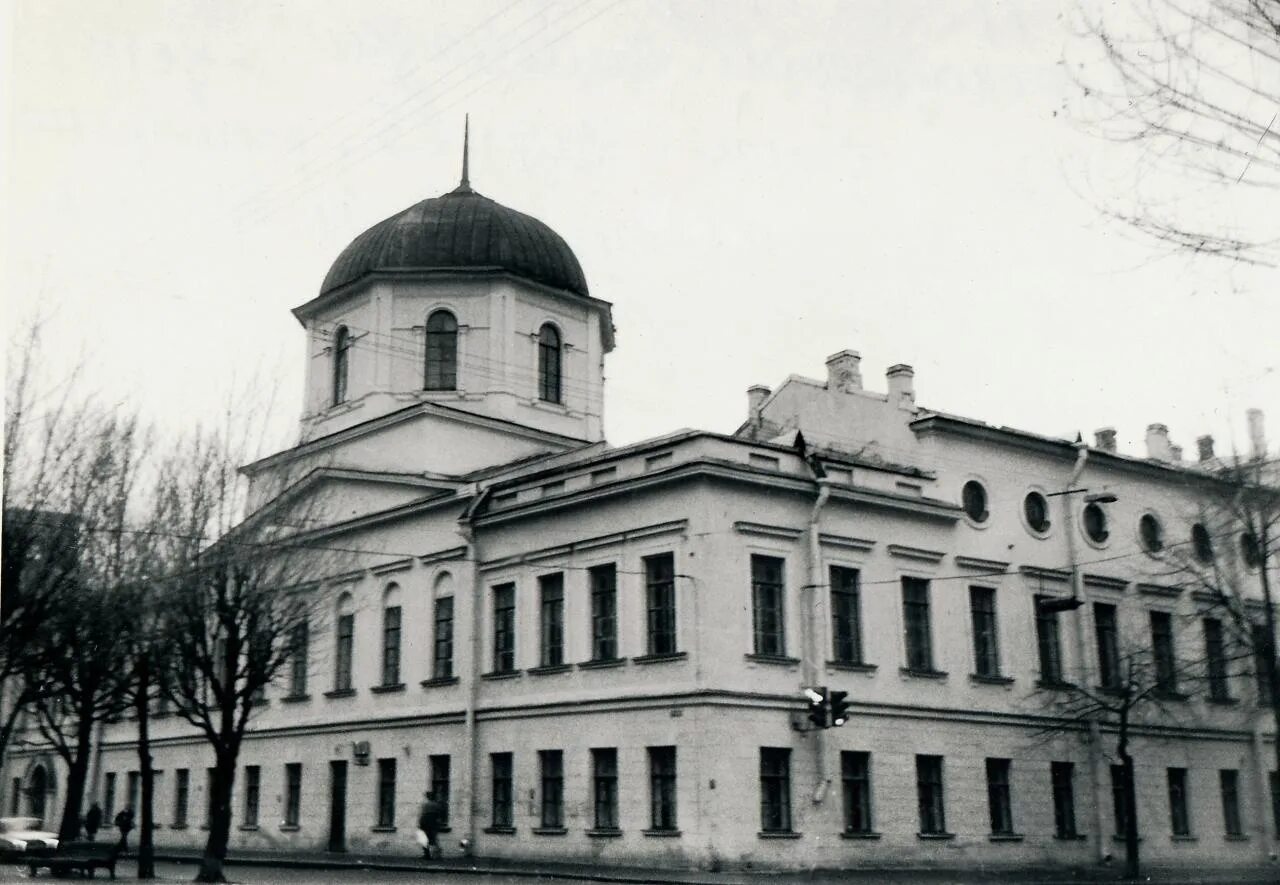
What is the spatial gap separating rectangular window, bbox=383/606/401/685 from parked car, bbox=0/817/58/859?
8.02 m

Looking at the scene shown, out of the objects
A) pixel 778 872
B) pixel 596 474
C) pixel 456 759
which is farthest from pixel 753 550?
pixel 456 759

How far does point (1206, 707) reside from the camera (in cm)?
3594

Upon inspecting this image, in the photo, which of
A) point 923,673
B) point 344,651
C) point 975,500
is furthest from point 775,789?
point 344,651

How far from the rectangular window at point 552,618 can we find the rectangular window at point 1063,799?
1129 cm

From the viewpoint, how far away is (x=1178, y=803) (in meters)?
34.4

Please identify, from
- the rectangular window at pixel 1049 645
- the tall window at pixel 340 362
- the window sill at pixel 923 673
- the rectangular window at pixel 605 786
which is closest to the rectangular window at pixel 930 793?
the window sill at pixel 923 673

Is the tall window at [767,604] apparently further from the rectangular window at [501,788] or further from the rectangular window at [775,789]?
the rectangular window at [501,788]

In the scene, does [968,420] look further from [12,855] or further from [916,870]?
[12,855]

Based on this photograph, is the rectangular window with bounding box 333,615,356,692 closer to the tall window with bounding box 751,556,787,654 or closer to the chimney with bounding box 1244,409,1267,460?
the tall window with bounding box 751,556,787,654

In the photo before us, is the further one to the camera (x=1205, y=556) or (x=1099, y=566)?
(x=1205, y=556)

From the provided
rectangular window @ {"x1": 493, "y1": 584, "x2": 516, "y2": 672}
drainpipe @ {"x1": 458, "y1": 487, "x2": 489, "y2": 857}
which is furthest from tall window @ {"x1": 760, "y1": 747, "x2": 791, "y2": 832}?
drainpipe @ {"x1": 458, "y1": 487, "x2": 489, "y2": 857}

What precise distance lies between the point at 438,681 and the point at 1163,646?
58.3ft

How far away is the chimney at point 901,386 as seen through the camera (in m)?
32.0

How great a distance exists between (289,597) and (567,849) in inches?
292
